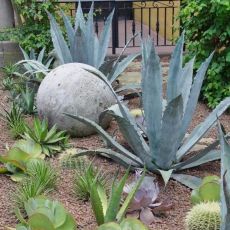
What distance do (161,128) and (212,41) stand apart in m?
2.75

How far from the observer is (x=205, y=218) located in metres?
2.93

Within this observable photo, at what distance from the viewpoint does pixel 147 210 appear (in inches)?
134

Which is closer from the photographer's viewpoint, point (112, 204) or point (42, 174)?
point (112, 204)

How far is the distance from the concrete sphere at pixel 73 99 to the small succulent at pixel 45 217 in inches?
73.1

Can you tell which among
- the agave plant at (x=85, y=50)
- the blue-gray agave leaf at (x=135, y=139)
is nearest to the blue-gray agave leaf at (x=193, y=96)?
the blue-gray agave leaf at (x=135, y=139)

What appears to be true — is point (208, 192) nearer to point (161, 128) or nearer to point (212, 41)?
point (161, 128)

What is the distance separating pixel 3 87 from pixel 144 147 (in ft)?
11.5

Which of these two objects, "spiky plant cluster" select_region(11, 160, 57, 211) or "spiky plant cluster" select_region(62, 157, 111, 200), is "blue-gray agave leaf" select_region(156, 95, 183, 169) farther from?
"spiky plant cluster" select_region(11, 160, 57, 211)

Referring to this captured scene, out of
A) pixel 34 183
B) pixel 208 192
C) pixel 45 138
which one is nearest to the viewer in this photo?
pixel 208 192

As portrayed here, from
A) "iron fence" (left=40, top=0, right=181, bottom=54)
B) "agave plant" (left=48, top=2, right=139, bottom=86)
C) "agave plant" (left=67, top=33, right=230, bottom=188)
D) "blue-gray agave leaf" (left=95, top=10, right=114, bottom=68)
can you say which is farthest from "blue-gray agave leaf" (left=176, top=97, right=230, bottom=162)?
"iron fence" (left=40, top=0, right=181, bottom=54)

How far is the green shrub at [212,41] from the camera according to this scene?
5.98 m

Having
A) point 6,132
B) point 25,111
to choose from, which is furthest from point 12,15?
point 6,132

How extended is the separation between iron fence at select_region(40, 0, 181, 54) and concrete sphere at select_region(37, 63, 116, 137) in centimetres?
287

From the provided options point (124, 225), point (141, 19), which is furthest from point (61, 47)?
point (141, 19)
